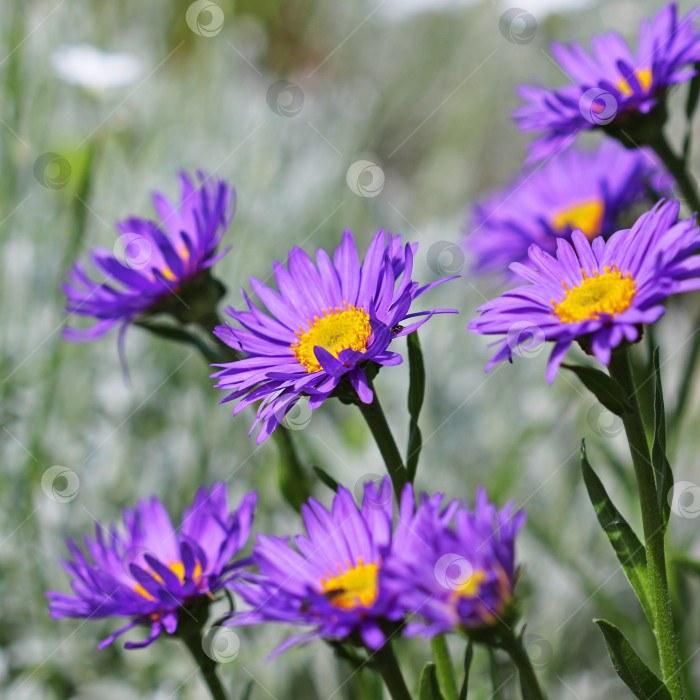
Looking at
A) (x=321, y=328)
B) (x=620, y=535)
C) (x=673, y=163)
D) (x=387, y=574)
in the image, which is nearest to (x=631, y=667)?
(x=620, y=535)

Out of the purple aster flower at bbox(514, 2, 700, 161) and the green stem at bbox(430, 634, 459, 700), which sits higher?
the purple aster flower at bbox(514, 2, 700, 161)

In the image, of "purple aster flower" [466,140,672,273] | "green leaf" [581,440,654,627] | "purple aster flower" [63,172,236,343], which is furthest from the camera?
"purple aster flower" [466,140,672,273]

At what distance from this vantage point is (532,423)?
54.8 inches

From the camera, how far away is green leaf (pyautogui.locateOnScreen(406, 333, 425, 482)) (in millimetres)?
558

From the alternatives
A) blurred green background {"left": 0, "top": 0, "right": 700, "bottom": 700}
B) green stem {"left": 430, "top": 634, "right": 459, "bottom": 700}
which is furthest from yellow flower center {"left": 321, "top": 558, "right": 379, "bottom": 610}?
blurred green background {"left": 0, "top": 0, "right": 700, "bottom": 700}

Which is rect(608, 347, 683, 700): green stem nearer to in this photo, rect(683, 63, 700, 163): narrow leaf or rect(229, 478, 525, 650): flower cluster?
rect(229, 478, 525, 650): flower cluster

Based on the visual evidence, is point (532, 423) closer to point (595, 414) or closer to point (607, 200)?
point (595, 414)

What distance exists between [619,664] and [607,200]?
0.59 meters

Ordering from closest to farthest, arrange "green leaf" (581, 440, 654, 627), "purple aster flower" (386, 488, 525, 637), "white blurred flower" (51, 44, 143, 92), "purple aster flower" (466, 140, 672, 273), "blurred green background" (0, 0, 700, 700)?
"purple aster flower" (386, 488, 525, 637) → "green leaf" (581, 440, 654, 627) → "purple aster flower" (466, 140, 672, 273) → "blurred green background" (0, 0, 700, 700) → "white blurred flower" (51, 44, 143, 92)

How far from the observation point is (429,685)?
1.61 feet

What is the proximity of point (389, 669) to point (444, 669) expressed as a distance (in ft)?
0.36

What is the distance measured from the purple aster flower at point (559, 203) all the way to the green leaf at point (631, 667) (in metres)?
0.56

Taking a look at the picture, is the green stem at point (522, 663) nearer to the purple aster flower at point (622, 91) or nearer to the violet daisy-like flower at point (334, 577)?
the violet daisy-like flower at point (334, 577)

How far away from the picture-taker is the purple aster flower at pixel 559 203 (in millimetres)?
986
